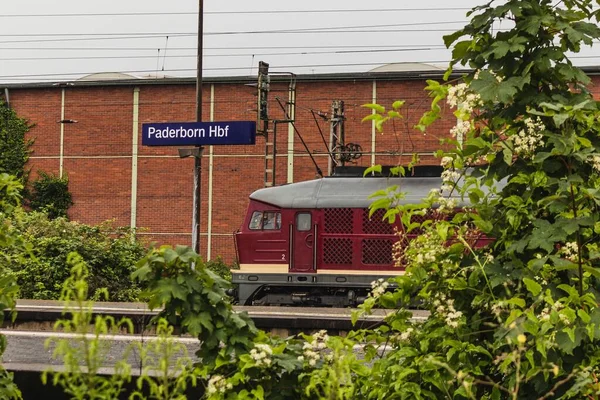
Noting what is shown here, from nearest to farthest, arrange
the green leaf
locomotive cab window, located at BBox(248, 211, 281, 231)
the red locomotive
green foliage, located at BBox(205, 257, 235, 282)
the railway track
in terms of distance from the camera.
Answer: the green leaf → the railway track → the red locomotive → locomotive cab window, located at BBox(248, 211, 281, 231) → green foliage, located at BBox(205, 257, 235, 282)

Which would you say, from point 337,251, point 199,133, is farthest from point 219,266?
point 337,251

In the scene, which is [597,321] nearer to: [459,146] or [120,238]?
[459,146]

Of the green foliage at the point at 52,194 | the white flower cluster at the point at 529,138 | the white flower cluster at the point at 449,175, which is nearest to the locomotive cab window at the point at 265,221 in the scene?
the white flower cluster at the point at 449,175

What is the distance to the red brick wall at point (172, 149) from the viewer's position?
38.5 m

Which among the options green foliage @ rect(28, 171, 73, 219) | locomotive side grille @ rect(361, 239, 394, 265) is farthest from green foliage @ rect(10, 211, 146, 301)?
green foliage @ rect(28, 171, 73, 219)

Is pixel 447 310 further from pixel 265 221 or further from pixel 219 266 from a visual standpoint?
pixel 219 266

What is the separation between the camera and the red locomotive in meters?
20.3

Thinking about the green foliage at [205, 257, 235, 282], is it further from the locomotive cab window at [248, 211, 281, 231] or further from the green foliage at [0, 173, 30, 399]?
the green foliage at [0, 173, 30, 399]

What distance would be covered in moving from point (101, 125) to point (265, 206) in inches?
812

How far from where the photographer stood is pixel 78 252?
21.2 metres

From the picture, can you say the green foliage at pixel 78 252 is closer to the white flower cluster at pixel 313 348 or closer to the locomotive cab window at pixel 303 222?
the locomotive cab window at pixel 303 222

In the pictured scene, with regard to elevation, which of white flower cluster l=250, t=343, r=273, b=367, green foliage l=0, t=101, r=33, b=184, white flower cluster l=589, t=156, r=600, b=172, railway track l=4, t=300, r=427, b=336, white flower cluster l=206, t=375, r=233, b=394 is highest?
green foliage l=0, t=101, r=33, b=184

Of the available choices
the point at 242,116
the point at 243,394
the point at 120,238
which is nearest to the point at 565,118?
the point at 243,394

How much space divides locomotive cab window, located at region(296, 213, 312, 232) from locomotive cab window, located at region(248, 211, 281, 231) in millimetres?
590
